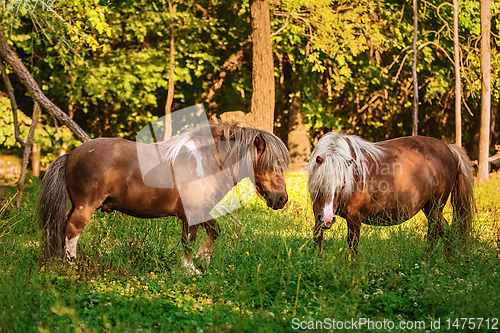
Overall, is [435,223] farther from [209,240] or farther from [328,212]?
[209,240]

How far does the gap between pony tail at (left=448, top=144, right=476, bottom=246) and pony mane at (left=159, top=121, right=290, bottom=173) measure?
7.98 feet

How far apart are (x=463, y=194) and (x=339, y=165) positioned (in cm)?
206

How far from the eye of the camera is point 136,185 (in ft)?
17.2

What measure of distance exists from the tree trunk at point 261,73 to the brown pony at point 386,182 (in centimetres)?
522

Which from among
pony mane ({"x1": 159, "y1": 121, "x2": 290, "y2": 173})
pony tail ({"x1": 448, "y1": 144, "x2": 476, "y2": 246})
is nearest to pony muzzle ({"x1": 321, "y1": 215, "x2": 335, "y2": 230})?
pony mane ({"x1": 159, "y1": 121, "x2": 290, "y2": 173})

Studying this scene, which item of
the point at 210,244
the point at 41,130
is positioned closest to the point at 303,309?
the point at 210,244

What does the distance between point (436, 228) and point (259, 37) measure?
685 cm

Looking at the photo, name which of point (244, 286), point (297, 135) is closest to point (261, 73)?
point (297, 135)

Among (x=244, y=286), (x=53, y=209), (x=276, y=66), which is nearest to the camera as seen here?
(x=244, y=286)

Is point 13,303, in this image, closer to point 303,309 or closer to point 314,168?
point 303,309

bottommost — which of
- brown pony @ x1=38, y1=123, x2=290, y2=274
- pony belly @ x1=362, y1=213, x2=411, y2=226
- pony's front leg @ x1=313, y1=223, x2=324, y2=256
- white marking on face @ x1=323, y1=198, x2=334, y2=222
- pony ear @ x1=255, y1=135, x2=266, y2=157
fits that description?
pony's front leg @ x1=313, y1=223, x2=324, y2=256

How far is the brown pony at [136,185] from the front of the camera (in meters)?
5.18

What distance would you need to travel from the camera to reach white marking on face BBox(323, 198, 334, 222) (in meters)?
4.97

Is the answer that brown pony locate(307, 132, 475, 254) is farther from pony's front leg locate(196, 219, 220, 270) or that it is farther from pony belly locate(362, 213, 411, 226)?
pony's front leg locate(196, 219, 220, 270)
